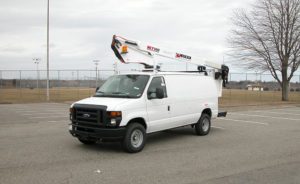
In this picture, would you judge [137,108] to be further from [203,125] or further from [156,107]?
[203,125]

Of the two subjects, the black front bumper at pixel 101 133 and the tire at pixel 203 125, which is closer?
the black front bumper at pixel 101 133

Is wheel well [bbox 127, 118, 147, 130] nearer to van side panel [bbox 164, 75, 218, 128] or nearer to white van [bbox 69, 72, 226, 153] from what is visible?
white van [bbox 69, 72, 226, 153]

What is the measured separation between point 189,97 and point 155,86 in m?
1.68

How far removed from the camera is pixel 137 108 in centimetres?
891

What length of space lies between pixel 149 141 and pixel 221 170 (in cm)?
368

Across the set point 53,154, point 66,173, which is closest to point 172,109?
point 53,154

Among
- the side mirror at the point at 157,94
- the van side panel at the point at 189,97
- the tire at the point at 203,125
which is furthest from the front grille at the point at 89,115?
the tire at the point at 203,125

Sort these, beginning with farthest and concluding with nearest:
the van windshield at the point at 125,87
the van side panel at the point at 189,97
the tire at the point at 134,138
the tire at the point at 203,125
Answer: the tire at the point at 203,125
the van side panel at the point at 189,97
the van windshield at the point at 125,87
the tire at the point at 134,138

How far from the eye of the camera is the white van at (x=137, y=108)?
8469mm

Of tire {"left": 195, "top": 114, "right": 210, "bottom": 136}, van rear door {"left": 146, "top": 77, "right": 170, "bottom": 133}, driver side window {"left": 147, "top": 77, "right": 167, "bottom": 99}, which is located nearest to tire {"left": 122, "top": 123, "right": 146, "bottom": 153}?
van rear door {"left": 146, "top": 77, "right": 170, "bottom": 133}

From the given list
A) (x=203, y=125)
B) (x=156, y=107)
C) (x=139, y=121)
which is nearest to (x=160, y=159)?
(x=139, y=121)

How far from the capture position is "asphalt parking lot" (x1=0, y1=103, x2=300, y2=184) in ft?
21.6

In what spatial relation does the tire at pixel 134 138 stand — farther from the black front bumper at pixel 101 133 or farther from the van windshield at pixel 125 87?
the van windshield at pixel 125 87

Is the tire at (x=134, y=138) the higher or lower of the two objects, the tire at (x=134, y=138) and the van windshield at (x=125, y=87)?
the lower
